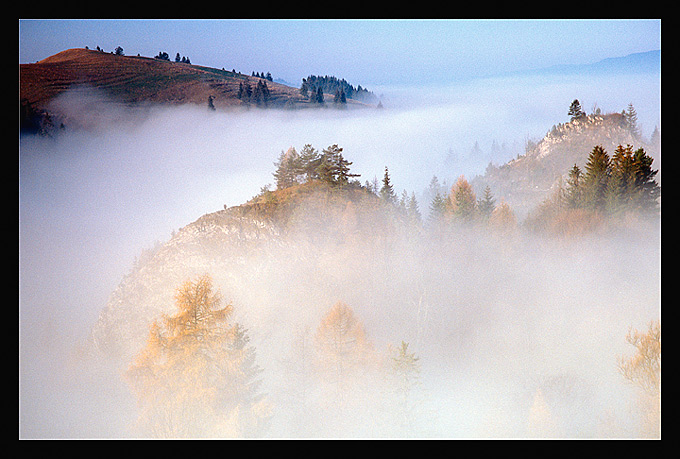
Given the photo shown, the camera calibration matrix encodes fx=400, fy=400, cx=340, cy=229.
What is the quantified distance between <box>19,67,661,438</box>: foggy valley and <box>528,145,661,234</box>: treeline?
142 cm

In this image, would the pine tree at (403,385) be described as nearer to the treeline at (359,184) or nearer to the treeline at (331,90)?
the treeline at (359,184)

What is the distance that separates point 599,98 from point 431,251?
51555 millimetres

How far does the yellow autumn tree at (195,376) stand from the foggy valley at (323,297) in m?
0.74

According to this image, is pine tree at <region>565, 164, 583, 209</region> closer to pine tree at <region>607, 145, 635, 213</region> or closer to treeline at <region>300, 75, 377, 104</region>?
pine tree at <region>607, 145, 635, 213</region>

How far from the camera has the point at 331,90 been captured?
181 feet

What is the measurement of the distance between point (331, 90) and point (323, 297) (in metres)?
38.2

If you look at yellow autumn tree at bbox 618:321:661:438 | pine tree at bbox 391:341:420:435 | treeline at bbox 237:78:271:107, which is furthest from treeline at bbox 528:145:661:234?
treeline at bbox 237:78:271:107

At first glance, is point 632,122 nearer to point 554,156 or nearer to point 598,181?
point 554,156

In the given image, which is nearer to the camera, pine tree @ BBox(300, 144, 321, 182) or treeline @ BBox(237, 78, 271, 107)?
pine tree @ BBox(300, 144, 321, 182)

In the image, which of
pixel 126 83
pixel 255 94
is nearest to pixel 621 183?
pixel 255 94

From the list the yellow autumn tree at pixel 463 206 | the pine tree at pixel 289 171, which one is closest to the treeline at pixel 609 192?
the yellow autumn tree at pixel 463 206

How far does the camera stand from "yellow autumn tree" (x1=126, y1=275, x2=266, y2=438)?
15023 mm

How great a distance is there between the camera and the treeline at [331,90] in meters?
51.2
